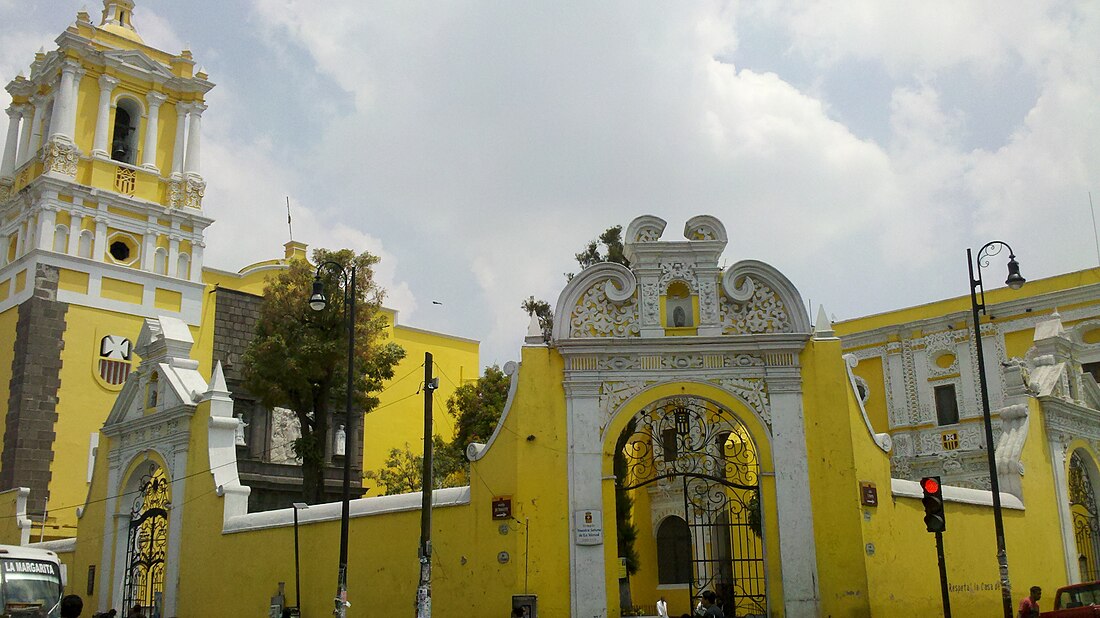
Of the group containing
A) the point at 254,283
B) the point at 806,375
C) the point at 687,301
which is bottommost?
the point at 806,375

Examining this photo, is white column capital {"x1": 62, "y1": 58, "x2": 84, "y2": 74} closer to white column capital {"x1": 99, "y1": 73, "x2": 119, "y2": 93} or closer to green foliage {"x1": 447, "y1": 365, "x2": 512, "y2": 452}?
white column capital {"x1": 99, "y1": 73, "x2": 119, "y2": 93}

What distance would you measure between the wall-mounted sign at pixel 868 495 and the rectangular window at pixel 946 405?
1753 cm

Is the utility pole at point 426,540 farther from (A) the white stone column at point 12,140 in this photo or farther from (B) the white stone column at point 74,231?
(A) the white stone column at point 12,140

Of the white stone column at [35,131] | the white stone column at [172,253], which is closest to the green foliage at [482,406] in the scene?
the white stone column at [172,253]

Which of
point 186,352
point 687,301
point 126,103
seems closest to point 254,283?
point 126,103

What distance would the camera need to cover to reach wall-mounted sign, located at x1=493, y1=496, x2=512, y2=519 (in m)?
16.3

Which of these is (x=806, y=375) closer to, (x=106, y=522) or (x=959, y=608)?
(x=959, y=608)

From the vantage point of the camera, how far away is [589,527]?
53.5 feet

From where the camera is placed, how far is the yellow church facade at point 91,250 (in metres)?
30.6

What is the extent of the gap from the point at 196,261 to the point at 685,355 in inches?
953

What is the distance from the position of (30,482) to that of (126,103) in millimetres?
14104

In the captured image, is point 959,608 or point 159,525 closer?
point 959,608

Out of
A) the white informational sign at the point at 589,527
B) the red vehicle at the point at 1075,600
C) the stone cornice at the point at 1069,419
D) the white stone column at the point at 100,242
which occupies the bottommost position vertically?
the red vehicle at the point at 1075,600

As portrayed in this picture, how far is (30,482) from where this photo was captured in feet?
96.5
